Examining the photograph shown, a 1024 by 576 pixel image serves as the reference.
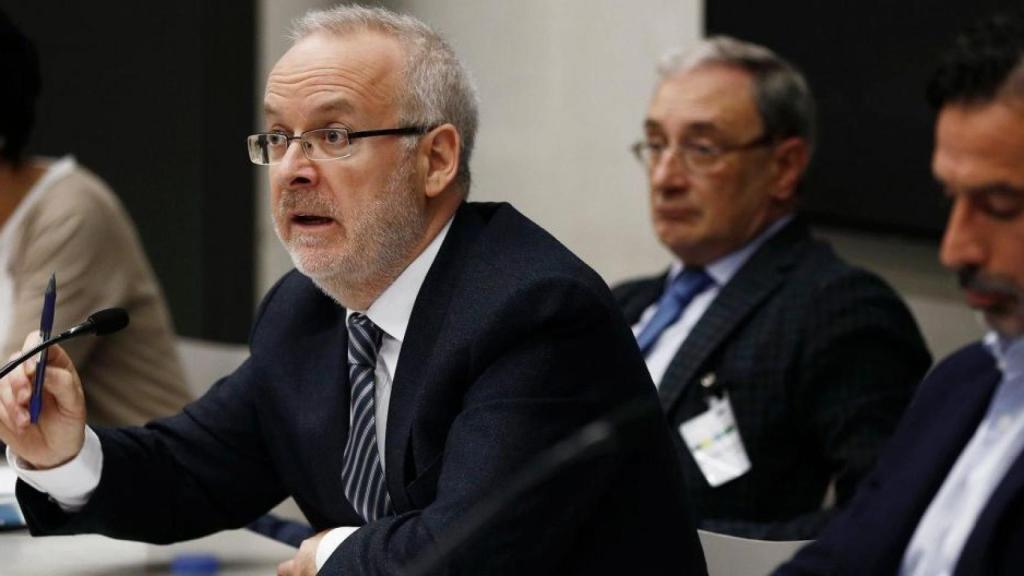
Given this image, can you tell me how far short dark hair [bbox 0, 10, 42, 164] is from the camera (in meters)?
3.67

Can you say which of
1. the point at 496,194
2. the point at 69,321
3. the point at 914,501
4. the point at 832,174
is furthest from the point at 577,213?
the point at 914,501

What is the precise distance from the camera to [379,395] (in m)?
2.22

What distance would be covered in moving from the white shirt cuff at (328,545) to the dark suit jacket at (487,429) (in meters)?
0.07

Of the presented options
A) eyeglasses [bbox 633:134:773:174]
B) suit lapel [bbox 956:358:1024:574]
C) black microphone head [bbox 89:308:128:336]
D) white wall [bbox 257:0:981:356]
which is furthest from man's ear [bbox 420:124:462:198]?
white wall [bbox 257:0:981:356]

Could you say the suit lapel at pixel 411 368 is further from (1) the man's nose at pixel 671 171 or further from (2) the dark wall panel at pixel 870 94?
(2) the dark wall panel at pixel 870 94

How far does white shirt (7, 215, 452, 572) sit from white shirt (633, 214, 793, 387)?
1.10 meters

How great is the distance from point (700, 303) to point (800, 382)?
431mm

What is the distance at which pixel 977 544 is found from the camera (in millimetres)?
→ 1815

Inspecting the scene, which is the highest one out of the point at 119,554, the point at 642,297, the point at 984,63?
the point at 984,63

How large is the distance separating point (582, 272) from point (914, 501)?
0.50 meters

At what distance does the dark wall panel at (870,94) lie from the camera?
3.36 meters

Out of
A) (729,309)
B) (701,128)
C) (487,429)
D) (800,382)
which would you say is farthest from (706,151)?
(487,429)

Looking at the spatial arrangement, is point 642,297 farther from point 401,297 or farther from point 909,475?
point 909,475

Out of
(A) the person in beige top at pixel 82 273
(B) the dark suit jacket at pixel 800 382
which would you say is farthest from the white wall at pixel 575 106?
(A) the person in beige top at pixel 82 273
